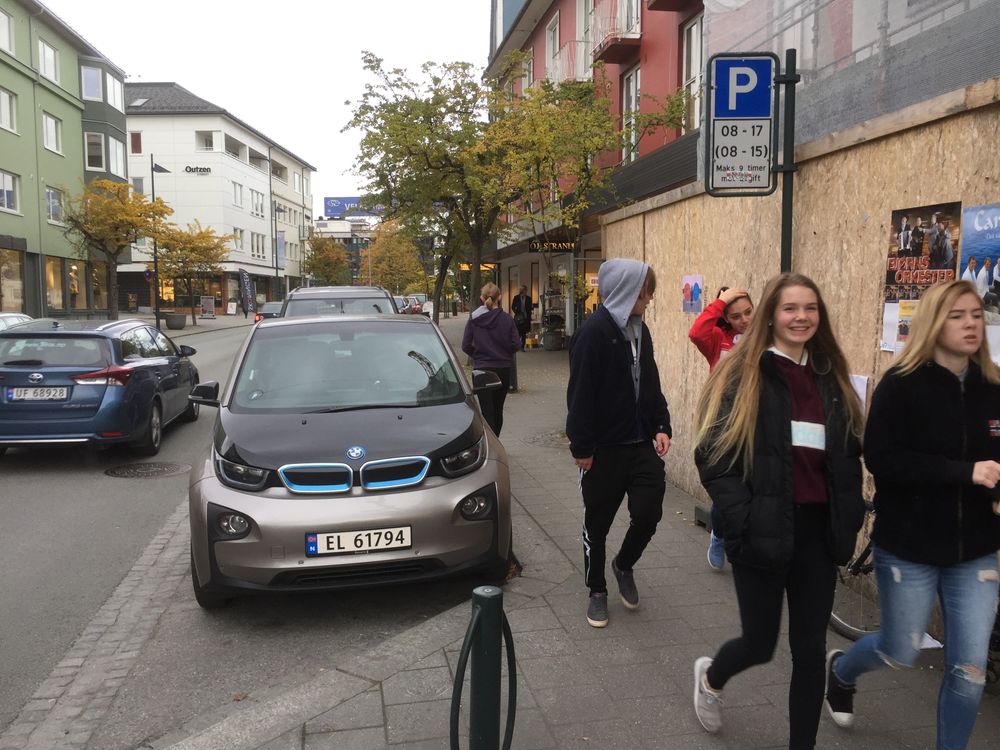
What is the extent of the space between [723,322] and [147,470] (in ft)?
20.9

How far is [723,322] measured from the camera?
5.11 meters

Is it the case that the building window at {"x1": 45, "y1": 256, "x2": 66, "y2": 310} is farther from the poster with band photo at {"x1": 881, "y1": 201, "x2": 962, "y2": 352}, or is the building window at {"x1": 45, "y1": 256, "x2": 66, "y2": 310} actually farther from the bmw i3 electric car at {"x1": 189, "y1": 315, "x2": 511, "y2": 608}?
the poster with band photo at {"x1": 881, "y1": 201, "x2": 962, "y2": 352}

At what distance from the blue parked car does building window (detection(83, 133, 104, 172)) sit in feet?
108

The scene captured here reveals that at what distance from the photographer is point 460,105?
1852cm

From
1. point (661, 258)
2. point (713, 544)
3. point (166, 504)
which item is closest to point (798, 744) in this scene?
point (713, 544)

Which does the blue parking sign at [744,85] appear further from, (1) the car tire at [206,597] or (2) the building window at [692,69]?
(2) the building window at [692,69]

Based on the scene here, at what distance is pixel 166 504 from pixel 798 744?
603cm

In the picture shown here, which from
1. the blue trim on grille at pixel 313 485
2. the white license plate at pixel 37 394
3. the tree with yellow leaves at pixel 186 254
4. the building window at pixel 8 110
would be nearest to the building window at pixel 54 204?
the building window at pixel 8 110

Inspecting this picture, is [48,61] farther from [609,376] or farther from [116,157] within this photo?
[609,376]

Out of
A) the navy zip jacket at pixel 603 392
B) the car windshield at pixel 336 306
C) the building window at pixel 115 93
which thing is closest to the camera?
the navy zip jacket at pixel 603 392

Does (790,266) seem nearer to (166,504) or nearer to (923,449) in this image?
(923,449)

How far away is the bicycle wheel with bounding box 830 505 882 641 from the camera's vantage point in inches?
158

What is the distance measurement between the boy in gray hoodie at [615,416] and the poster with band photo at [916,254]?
1.24 m

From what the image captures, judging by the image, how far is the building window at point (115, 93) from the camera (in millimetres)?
38406
